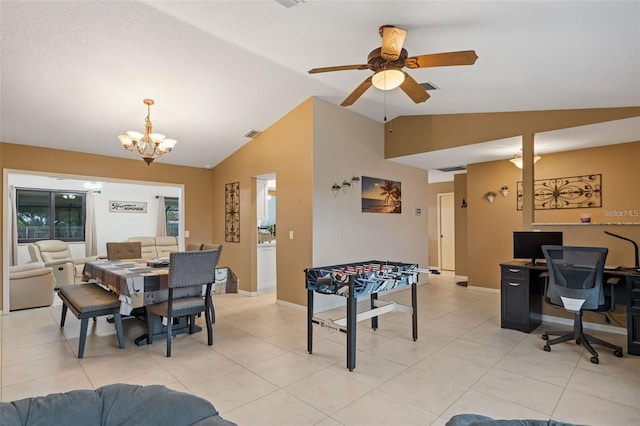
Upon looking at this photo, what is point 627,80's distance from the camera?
3250 millimetres

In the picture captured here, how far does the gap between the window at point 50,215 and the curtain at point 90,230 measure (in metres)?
0.15

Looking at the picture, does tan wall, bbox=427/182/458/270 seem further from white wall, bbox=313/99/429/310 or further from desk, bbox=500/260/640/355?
desk, bbox=500/260/640/355

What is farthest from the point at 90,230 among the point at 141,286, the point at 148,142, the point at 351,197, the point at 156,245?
the point at 351,197

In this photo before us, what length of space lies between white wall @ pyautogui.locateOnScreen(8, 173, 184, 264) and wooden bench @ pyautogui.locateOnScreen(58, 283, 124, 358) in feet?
15.3

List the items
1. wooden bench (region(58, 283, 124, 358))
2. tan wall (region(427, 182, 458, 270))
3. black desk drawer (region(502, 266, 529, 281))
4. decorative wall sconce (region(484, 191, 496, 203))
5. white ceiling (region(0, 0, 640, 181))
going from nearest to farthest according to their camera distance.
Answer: white ceiling (region(0, 0, 640, 181))
wooden bench (region(58, 283, 124, 358))
black desk drawer (region(502, 266, 529, 281))
decorative wall sconce (region(484, 191, 496, 203))
tan wall (region(427, 182, 458, 270))

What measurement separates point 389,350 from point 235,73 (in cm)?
365

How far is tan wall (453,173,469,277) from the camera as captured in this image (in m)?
7.42

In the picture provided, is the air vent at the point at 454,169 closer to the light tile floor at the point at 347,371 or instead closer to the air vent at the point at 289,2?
the light tile floor at the point at 347,371

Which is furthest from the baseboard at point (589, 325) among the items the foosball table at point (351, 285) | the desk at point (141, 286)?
the desk at point (141, 286)

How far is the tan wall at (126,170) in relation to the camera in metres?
4.91

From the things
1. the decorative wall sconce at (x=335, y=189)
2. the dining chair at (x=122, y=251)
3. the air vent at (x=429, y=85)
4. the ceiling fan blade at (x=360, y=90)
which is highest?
the air vent at (x=429, y=85)

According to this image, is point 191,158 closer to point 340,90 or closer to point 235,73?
point 235,73

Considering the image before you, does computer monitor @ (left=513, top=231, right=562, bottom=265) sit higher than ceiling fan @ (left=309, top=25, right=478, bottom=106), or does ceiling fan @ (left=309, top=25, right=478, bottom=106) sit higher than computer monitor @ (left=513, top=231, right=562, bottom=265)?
ceiling fan @ (left=309, top=25, right=478, bottom=106)

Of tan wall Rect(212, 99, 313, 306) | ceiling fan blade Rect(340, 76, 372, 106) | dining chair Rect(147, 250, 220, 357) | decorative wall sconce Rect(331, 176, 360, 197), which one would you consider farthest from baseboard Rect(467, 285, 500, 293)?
dining chair Rect(147, 250, 220, 357)
